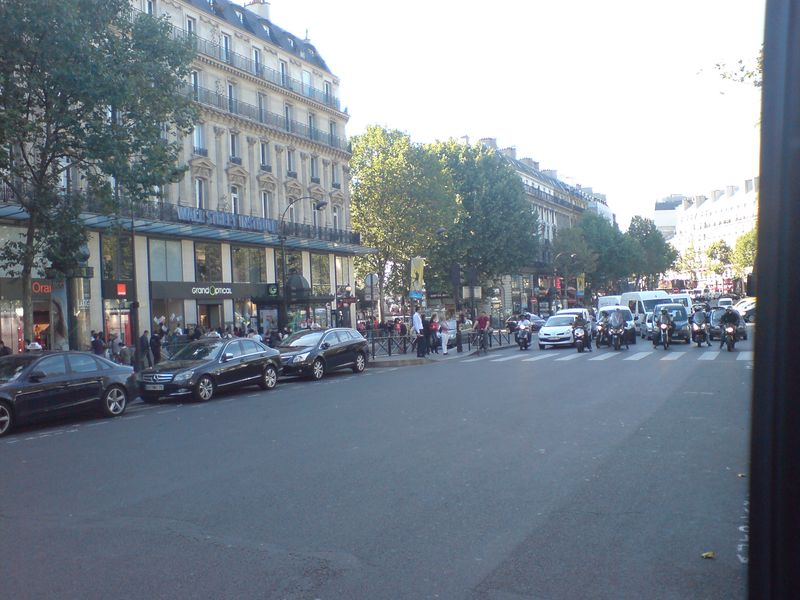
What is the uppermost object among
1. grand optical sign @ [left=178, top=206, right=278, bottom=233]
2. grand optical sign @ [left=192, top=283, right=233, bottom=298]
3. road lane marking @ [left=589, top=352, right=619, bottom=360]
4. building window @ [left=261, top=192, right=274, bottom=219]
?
building window @ [left=261, top=192, right=274, bottom=219]

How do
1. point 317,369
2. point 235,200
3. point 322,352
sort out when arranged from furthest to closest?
point 235,200
point 322,352
point 317,369

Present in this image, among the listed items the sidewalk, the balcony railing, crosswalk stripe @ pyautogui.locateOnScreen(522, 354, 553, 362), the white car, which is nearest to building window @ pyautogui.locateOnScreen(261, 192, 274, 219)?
the balcony railing

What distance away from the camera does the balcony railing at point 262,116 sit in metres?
42.3

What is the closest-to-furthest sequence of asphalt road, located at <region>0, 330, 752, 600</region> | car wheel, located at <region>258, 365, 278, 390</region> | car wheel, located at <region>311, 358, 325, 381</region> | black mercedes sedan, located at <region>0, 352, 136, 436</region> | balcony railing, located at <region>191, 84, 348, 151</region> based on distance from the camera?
asphalt road, located at <region>0, 330, 752, 600</region>, black mercedes sedan, located at <region>0, 352, 136, 436</region>, car wheel, located at <region>258, 365, 278, 390</region>, car wheel, located at <region>311, 358, 325, 381</region>, balcony railing, located at <region>191, 84, 348, 151</region>

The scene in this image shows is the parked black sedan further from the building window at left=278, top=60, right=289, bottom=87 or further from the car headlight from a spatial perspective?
the building window at left=278, top=60, right=289, bottom=87

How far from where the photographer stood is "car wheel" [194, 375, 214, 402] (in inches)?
733

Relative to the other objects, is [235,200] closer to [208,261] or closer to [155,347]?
[208,261]

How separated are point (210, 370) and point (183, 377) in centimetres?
76

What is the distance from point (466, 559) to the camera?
5551 millimetres

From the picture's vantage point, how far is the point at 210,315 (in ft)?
138

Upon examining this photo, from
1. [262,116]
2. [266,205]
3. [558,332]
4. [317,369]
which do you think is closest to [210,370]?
[317,369]

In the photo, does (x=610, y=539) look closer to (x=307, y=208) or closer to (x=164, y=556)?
(x=164, y=556)

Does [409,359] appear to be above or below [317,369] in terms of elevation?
below

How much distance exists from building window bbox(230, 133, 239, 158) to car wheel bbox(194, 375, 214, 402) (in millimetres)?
27481
